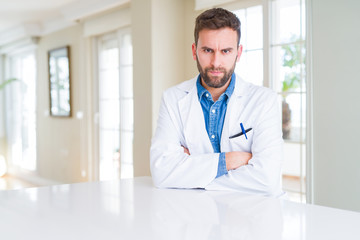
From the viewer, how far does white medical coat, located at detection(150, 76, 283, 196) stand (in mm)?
1498

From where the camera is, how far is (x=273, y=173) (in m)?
1.55

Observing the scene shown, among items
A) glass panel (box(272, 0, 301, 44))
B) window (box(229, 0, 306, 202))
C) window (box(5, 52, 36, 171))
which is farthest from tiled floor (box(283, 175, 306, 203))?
window (box(5, 52, 36, 171))

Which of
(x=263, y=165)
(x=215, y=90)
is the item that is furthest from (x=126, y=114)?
(x=263, y=165)

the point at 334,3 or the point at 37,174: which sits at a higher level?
the point at 334,3

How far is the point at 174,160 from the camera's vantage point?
159cm

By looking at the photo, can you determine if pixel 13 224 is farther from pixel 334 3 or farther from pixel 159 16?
pixel 159 16

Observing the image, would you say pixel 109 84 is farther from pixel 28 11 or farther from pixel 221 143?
pixel 221 143

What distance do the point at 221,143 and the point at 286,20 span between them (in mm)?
1744

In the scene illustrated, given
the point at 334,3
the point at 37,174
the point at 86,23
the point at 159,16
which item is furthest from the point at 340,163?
the point at 37,174

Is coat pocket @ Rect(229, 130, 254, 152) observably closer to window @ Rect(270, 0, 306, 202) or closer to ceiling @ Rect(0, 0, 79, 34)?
window @ Rect(270, 0, 306, 202)

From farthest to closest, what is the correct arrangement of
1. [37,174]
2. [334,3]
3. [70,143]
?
1. [37,174]
2. [70,143]
3. [334,3]

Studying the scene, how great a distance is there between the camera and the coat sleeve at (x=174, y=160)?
1.48m

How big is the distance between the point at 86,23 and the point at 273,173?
416 cm

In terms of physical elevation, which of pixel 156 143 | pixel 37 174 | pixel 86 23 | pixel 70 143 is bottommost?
pixel 37 174
